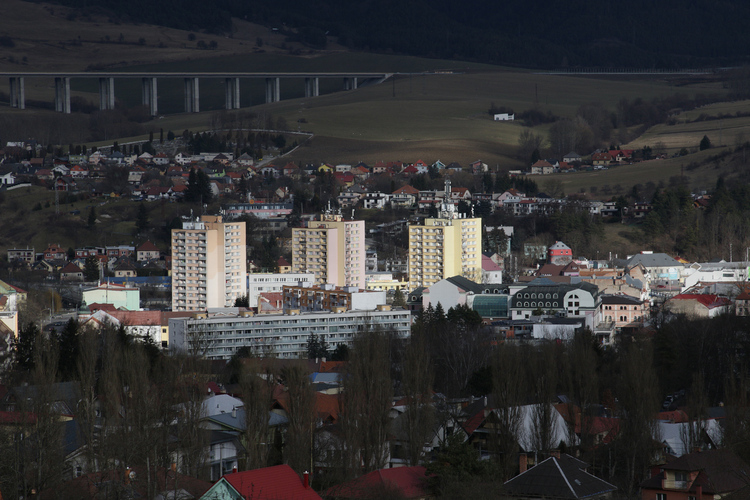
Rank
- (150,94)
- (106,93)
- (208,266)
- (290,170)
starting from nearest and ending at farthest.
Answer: (208,266) < (290,170) < (106,93) < (150,94)

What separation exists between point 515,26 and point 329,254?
137 m

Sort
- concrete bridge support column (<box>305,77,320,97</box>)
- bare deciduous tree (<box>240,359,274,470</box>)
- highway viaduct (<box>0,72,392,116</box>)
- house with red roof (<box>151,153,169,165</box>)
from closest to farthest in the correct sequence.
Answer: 1. bare deciduous tree (<box>240,359,274,470</box>)
2. house with red roof (<box>151,153,169,165</box>)
3. highway viaduct (<box>0,72,392,116</box>)
4. concrete bridge support column (<box>305,77,320,97</box>)

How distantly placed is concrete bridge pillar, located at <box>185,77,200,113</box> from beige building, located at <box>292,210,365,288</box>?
7179 cm

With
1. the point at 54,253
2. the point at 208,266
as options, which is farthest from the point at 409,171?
the point at 208,266

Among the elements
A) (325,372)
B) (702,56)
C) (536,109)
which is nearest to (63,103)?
(536,109)

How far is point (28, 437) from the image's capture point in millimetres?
21125

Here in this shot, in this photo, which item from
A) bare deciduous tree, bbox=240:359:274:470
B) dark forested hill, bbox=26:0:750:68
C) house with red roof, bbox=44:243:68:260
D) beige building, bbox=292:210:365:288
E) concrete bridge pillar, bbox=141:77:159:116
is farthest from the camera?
dark forested hill, bbox=26:0:750:68

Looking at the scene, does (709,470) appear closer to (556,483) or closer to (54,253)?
(556,483)

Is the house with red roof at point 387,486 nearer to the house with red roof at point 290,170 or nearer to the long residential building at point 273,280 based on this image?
the long residential building at point 273,280

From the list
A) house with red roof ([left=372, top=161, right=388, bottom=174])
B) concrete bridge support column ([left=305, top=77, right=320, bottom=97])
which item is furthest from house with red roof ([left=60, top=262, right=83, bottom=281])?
concrete bridge support column ([left=305, top=77, right=320, bottom=97])

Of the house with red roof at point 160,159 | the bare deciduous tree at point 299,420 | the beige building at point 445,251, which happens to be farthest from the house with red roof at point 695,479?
the house with red roof at point 160,159

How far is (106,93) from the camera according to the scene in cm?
12775

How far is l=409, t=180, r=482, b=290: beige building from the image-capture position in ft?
189

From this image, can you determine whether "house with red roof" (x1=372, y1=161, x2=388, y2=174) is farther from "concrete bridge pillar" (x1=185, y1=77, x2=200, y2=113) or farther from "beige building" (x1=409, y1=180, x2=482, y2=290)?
"concrete bridge pillar" (x1=185, y1=77, x2=200, y2=113)
